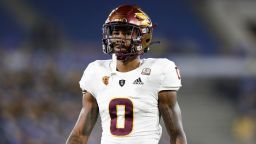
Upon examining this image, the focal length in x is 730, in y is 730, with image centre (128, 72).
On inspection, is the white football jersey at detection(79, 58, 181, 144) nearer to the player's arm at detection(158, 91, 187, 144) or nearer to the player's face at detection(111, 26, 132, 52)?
the player's arm at detection(158, 91, 187, 144)

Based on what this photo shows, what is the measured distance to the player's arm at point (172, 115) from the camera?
3684 mm

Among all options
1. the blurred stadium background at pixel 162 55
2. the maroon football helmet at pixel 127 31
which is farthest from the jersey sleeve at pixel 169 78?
the blurred stadium background at pixel 162 55

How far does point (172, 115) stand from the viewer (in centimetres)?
370

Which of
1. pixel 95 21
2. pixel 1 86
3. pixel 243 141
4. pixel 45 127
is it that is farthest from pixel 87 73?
pixel 95 21

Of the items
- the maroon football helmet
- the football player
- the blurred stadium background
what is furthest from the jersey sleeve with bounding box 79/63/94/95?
the blurred stadium background

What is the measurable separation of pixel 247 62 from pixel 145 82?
8.79 metres

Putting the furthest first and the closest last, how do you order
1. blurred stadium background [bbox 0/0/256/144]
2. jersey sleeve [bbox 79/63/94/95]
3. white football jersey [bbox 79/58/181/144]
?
blurred stadium background [bbox 0/0/256/144] → jersey sleeve [bbox 79/63/94/95] → white football jersey [bbox 79/58/181/144]

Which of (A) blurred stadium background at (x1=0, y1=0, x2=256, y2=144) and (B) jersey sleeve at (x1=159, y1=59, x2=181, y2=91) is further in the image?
(A) blurred stadium background at (x1=0, y1=0, x2=256, y2=144)

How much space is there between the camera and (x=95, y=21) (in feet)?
44.9

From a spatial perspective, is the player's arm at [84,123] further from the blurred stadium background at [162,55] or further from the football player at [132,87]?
the blurred stadium background at [162,55]

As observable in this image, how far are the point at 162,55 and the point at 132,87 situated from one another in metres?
6.51

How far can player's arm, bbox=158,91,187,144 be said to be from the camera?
12.1ft

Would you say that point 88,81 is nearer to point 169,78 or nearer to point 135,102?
point 135,102

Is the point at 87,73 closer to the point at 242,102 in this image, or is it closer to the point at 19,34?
the point at 242,102
